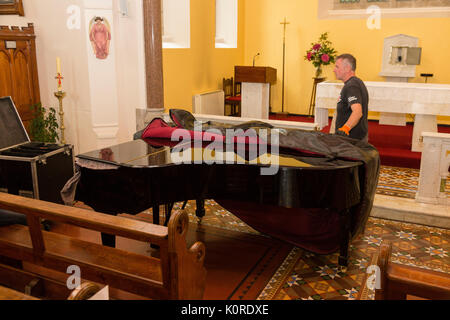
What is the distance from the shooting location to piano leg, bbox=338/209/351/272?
133 inches

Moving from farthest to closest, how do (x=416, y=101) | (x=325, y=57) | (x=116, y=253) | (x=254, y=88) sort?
(x=325, y=57)
(x=254, y=88)
(x=416, y=101)
(x=116, y=253)

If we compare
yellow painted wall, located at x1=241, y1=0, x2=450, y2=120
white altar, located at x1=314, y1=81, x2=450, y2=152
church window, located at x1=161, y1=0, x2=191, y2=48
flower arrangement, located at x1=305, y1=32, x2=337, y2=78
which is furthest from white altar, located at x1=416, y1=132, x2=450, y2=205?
yellow painted wall, located at x1=241, y1=0, x2=450, y2=120

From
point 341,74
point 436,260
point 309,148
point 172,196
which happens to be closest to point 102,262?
point 172,196

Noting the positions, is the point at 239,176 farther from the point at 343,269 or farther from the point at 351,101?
the point at 351,101

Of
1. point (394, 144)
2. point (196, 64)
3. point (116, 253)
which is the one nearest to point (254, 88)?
point (196, 64)

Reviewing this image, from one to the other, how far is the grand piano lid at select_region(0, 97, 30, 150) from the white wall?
1.26m

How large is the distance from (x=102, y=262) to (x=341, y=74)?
307cm

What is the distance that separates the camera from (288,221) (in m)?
3.83

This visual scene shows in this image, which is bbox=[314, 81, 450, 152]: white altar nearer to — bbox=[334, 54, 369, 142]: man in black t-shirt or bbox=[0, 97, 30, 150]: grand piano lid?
bbox=[334, 54, 369, 142]: man in black t-shirt

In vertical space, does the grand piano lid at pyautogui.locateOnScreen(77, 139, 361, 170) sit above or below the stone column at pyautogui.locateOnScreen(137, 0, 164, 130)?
below

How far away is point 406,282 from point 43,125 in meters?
5.38

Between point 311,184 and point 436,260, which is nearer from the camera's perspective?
point 311,184

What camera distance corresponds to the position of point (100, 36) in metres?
5.61

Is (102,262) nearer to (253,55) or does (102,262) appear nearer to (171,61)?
(171,61)
